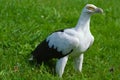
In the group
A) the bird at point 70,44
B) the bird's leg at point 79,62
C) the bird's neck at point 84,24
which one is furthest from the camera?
the bird's leg at point 79,62

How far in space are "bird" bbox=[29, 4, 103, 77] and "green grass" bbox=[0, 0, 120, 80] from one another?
0.18 meters

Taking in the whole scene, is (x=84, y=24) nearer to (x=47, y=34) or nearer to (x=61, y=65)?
(x=61, y=65)

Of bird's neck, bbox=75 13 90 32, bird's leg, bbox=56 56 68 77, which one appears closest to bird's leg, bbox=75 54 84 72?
bird's leg, bbox=56 56 68 77

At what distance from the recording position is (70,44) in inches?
243

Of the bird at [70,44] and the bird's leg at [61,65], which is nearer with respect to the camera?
the bird at [70,44]

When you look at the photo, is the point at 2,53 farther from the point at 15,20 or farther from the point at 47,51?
the point at 15,20

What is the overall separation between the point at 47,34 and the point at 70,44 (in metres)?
1.78

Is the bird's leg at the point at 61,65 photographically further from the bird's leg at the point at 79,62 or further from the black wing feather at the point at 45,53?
the bird's leg at the point at 79,62

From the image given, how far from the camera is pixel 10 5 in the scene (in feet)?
29.4

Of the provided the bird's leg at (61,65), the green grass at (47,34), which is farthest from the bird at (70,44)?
the green grass at (47,34)

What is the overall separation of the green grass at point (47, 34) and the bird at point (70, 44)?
0.18 metres

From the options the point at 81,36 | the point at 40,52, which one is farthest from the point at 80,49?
the point at 40,52

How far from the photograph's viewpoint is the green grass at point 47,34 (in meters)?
6.59

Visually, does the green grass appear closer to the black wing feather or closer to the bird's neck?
the black wing feather
